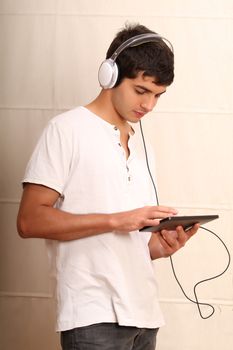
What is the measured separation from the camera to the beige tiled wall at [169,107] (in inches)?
78.5

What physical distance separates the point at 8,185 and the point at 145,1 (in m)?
0.83

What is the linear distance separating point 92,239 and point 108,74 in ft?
1.31

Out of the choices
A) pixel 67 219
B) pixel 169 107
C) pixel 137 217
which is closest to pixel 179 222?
pixel 137 217

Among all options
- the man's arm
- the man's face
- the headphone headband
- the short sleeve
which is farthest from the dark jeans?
the headphone headband

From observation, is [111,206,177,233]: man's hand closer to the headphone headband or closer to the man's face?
the man's face

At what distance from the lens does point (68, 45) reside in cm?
203

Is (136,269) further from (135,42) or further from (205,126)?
(205,126)

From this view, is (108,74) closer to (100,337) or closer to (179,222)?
(179,222)

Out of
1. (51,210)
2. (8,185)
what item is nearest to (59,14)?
(8,185)

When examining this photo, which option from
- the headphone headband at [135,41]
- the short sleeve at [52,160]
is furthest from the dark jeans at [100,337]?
the headphone headband at [135,41]

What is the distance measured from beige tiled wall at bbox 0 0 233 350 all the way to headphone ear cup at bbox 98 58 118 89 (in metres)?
0.64

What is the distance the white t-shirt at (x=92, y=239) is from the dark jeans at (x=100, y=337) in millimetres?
20

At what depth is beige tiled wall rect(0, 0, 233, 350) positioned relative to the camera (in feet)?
6.54

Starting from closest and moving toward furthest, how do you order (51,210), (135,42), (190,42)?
(51,210) → (135,42) → (190,42)
